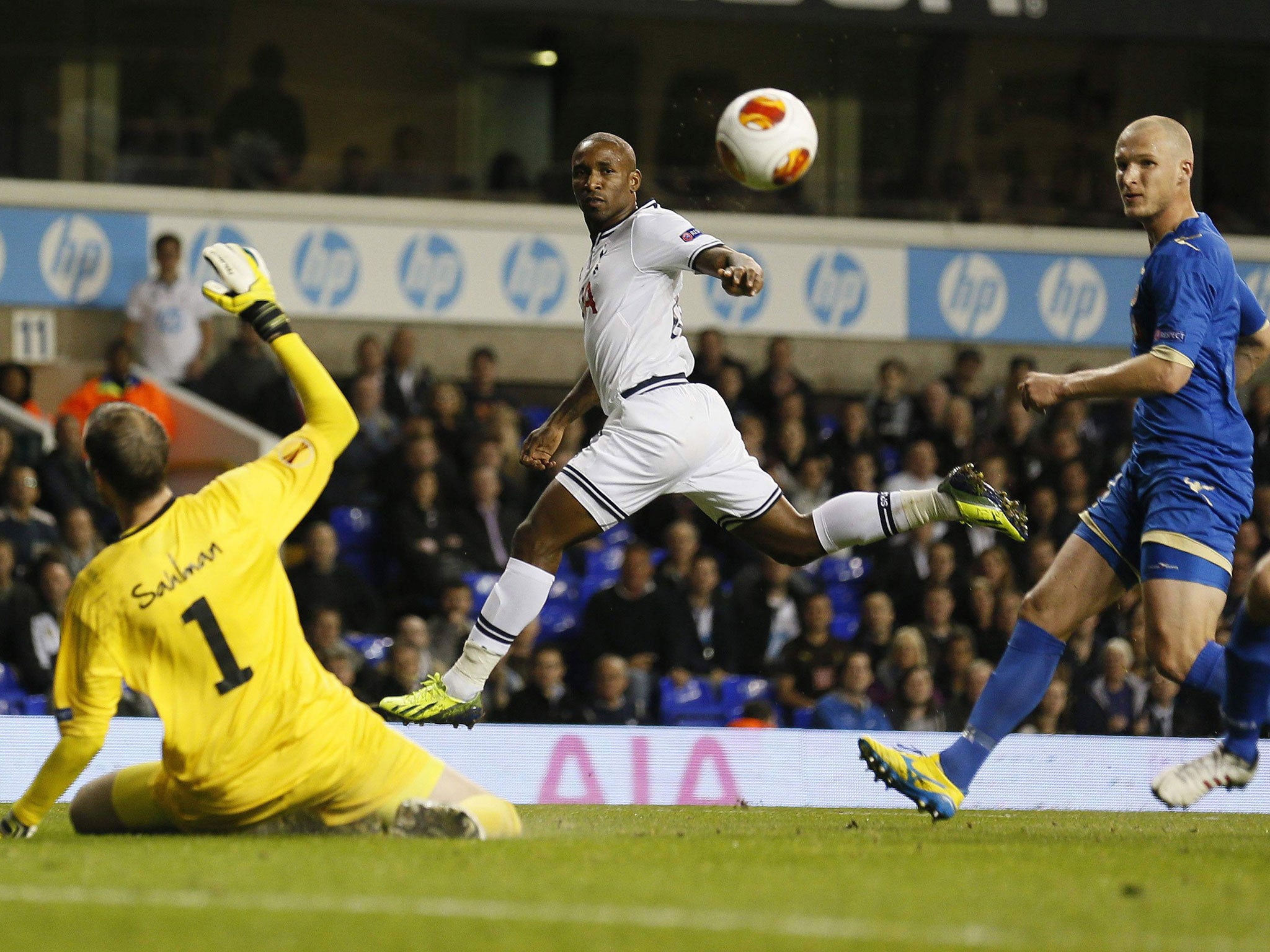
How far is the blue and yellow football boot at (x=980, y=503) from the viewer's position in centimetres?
691

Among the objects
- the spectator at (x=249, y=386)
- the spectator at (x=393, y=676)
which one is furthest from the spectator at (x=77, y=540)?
the spectator at (x=249, y=386)

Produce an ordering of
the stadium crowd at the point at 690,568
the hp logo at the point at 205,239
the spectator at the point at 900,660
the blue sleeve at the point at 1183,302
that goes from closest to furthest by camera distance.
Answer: the blue sleeve at the point at 1183,302 → the stadium crowd at the point at 690,568 → the spectator at the point at 900,660 → the hp logo at the point at 205,239

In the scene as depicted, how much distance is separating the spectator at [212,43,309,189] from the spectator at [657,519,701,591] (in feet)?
19.2

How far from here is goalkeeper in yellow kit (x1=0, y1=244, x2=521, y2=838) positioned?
4.73 m

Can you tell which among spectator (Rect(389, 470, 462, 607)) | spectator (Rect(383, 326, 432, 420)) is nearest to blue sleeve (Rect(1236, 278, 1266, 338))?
spectator (Rect(389, 470, 462, 607))

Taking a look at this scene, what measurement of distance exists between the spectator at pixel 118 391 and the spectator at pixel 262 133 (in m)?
3.04

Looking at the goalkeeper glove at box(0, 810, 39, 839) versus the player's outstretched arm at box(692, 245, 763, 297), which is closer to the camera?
the goalkeeper glove at box(0, 810, 39, 839)

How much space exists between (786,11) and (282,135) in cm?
528

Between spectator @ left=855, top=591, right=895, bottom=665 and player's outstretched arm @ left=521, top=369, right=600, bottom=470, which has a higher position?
player's outstretched arm @ left=521, top=369, right=600, bottom=470

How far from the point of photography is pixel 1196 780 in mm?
5766

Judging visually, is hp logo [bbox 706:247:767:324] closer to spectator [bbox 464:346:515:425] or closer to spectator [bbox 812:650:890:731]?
spectator [bbox 464:346:515:425]

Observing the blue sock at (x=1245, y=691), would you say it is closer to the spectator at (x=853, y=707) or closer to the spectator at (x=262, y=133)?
the spectator at (x=853, y=707)

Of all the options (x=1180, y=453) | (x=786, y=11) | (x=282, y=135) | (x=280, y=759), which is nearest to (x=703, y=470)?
(x=1180, y=453)

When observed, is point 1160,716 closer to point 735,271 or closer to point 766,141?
point 766,141
